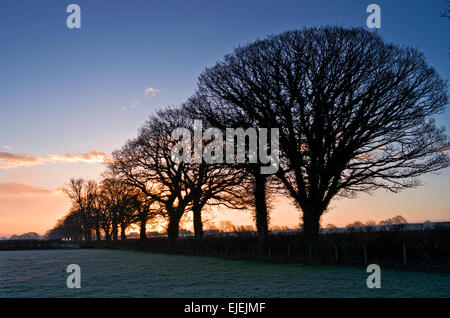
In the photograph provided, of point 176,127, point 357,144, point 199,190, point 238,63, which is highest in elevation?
point 238,63

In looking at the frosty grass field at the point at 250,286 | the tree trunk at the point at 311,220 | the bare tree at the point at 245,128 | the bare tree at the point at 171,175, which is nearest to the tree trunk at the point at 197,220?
the bare tree at the point at 171,175

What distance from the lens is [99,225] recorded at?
72.8 metres

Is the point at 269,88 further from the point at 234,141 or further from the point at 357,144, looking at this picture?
the point at 357,144

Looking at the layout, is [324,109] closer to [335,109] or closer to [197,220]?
[335,109]

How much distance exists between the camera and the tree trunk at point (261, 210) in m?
25.3

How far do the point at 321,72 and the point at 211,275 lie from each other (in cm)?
1399

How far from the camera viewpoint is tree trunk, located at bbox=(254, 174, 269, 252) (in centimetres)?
2529

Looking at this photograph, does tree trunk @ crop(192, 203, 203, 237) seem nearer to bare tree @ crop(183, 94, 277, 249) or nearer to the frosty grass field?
bare tree @ crop(183, 94, 277, 249)

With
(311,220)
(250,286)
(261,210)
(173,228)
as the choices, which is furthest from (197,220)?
(250,286)

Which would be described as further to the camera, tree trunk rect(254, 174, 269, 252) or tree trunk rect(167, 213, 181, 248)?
tree trunk rect(167, 213, 181, 248)

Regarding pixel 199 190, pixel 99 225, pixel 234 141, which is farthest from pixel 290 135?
pixel 99 225

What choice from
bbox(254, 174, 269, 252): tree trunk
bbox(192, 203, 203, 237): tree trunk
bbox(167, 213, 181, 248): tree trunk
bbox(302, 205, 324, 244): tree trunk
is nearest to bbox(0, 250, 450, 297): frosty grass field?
bbox(302, 205, 324, 244): tree trunk
